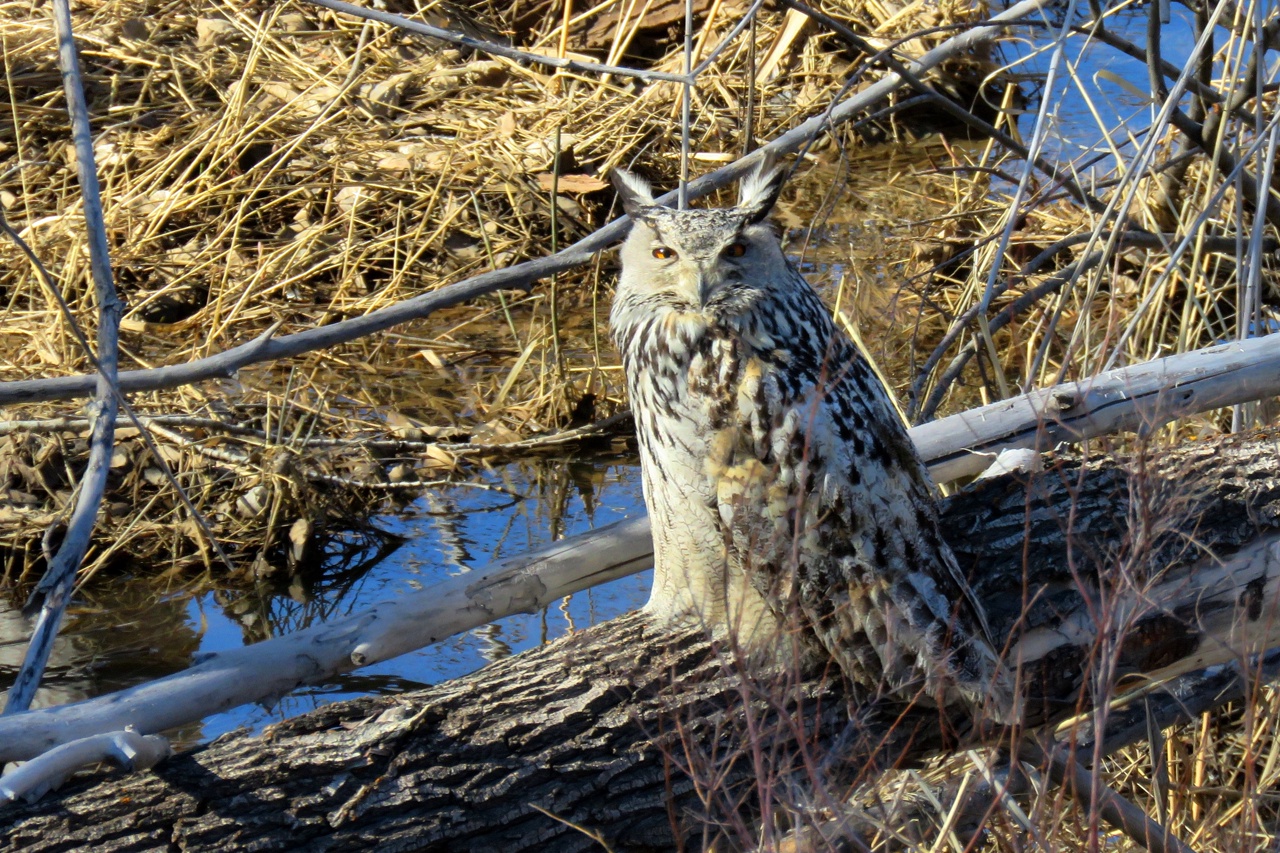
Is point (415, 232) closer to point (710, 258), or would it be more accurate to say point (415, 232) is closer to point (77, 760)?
point (710, 258)

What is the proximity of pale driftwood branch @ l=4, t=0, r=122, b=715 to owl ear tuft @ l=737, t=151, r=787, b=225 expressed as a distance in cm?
127

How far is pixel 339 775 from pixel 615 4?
543 centimetres

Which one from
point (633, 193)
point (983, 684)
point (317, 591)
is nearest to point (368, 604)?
point (317, 591)

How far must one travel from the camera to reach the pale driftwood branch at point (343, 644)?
7.64 ft

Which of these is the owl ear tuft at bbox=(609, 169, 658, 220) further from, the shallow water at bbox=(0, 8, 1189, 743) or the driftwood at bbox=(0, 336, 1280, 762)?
the shallow water at bbox=(0, 8, 1189, 743)

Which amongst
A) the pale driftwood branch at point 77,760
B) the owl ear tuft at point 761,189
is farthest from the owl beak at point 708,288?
the pale driftwood branch at point 77,760

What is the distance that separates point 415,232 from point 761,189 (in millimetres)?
2893

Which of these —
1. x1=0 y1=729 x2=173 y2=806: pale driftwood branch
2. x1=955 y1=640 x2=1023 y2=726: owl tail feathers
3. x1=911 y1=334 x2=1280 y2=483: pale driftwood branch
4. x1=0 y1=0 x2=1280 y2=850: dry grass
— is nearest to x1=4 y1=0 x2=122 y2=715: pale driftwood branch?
x1=0 y1=729 x2=173 y2=806: pale driftwood branch

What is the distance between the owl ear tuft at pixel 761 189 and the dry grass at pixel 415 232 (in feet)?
2.19

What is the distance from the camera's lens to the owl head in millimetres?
2627

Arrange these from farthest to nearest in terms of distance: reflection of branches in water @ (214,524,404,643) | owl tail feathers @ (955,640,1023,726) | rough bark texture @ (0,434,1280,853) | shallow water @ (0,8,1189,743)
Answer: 1. reflection of branches in water @ (214,524,404,643)
2. shallow water @ (0,8,1189,743)
3. owl tail feathers @ (955,640,1023,726)
4. rough bark texture @ (0,434,1280,853)

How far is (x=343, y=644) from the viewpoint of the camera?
2.60 metres

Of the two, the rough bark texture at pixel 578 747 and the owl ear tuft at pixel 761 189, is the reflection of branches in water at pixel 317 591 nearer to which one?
the rough bark texture at pixel 578 747

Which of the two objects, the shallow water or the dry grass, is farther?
the dry grass
